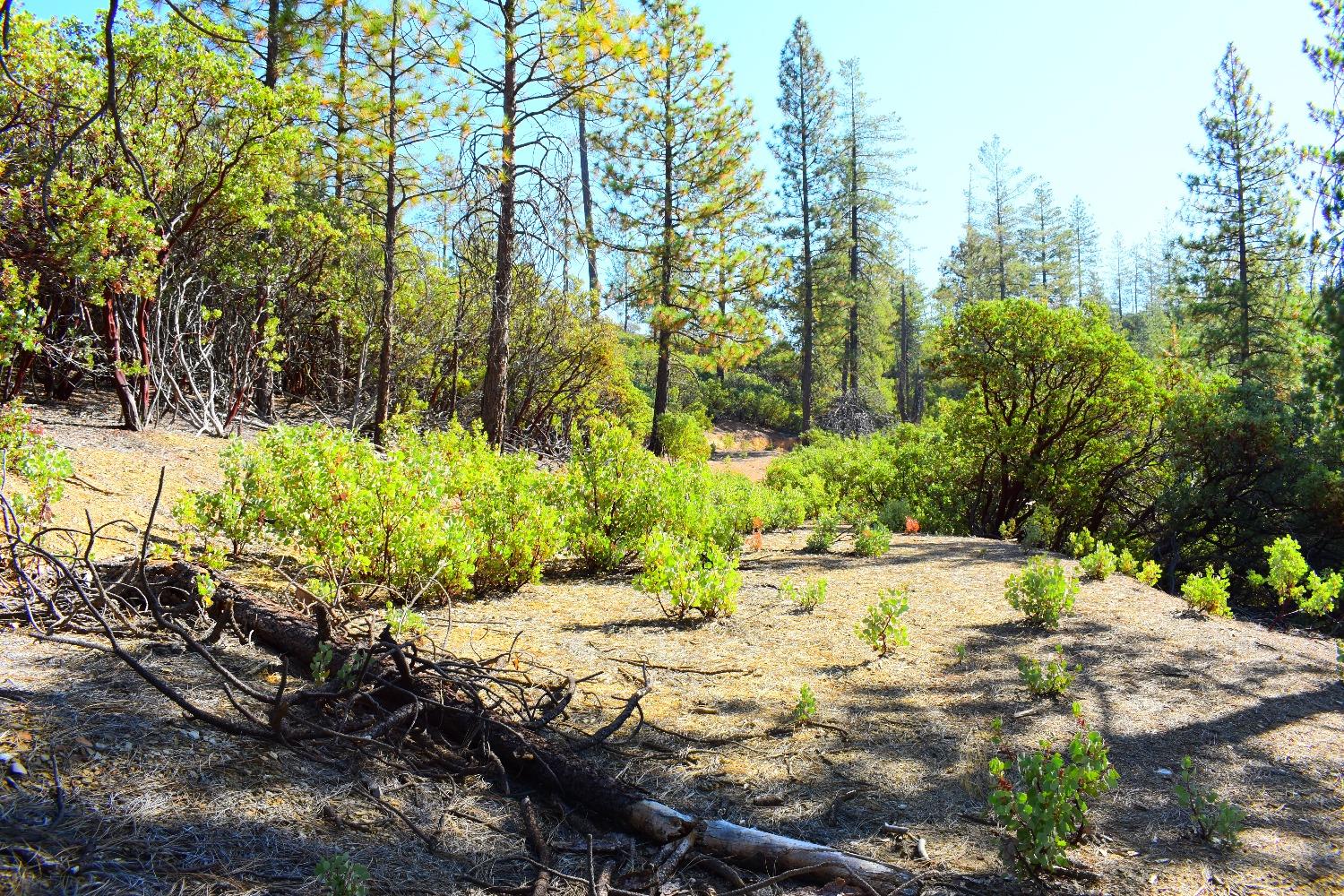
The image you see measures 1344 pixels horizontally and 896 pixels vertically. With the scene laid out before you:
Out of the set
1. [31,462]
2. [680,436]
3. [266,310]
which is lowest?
[31,462]

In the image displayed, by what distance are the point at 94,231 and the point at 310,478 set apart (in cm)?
443

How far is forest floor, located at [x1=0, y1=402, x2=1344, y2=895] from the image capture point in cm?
213

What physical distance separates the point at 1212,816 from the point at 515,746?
252 cm

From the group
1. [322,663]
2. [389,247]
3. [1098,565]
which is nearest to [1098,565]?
[1098,565]

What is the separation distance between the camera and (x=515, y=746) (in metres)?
2.89

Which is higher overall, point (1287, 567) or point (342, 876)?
point (1287, 567)

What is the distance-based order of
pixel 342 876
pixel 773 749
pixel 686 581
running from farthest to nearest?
pixel 686 581
pixel 773 749
pixel 342 876

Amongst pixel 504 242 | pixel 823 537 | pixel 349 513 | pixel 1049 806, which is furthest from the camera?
pixel 504 242

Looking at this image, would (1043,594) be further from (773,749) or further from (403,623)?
(403,623)

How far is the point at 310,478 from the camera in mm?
4391

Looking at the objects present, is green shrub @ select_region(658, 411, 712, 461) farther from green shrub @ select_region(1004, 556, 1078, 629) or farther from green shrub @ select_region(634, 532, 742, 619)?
green shrub @ select_region(1004, 556, 1078, 629)

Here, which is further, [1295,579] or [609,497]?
[609,497]

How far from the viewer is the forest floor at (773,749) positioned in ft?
6.98

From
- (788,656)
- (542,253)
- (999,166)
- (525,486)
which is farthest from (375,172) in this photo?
(999,166)
